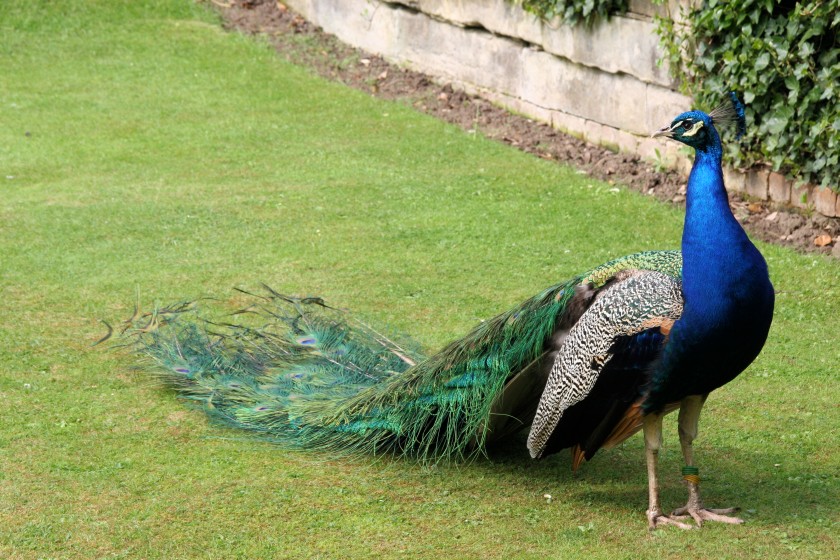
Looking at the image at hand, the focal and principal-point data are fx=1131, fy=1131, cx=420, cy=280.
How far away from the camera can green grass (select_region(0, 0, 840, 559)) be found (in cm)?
422

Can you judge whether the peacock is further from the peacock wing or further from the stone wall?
the stone wall

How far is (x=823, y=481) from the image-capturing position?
454cm

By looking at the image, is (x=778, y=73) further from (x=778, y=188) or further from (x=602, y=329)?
(x=602, y=329)

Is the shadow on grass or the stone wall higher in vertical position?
the stone wall

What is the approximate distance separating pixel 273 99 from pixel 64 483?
682 centimetres

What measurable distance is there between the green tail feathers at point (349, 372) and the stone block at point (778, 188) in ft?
11.3

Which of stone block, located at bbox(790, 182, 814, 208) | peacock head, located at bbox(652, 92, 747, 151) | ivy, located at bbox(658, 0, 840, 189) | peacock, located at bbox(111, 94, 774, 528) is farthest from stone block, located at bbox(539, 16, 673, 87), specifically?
peacock head, located at bbox(652, 92, 747, 151)

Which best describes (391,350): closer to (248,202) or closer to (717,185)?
(717,185)

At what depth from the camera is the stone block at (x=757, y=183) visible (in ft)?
25.5

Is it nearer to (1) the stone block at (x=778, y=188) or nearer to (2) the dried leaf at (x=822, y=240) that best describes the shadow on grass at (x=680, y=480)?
(2) the dried leaf at (x=822, y=240)

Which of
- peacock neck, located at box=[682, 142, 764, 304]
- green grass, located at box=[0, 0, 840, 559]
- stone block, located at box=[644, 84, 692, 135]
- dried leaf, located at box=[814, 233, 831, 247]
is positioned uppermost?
peacock neck, located at box=[682, 142, 764, 304]

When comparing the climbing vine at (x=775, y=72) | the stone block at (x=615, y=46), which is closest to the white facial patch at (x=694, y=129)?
the climbing vine at (x=775, y=72)

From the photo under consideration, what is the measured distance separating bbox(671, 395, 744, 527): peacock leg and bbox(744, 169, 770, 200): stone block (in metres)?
3.97

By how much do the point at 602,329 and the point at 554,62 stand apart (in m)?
6.23
